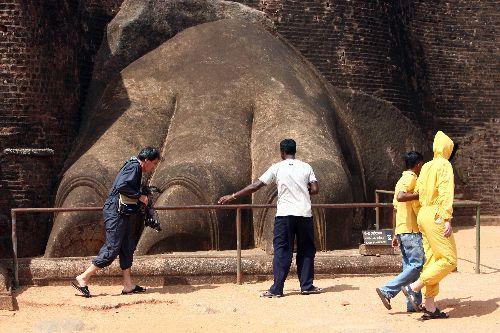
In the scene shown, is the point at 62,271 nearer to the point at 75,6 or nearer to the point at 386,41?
the point at 75,6

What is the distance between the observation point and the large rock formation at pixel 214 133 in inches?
488

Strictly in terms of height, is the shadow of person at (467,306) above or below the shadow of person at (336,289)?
below

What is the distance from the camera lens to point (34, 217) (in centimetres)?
1334

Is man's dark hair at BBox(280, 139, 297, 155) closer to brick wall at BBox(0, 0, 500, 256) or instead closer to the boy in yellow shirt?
the boy in yellow shirt

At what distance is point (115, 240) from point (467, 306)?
3.22m

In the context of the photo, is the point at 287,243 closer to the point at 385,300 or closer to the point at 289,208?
the point at 289,208

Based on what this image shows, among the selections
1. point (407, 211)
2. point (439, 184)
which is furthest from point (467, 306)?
point (439, 184)

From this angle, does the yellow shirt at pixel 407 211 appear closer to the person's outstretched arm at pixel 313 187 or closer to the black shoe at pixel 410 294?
the black shoe at pixel 410 294

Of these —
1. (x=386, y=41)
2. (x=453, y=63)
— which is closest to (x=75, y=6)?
(x=386, y=41)

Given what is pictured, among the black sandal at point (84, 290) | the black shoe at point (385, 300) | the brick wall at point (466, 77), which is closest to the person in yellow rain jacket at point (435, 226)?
the black shoe at point (385, 300)

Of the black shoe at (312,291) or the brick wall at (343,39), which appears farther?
the brick wall at (343,39)

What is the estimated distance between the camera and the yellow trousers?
27.6 ft

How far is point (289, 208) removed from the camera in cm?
954

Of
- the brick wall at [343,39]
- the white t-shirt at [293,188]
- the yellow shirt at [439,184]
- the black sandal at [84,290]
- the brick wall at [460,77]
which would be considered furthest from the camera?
the brick wall at [460,77]
